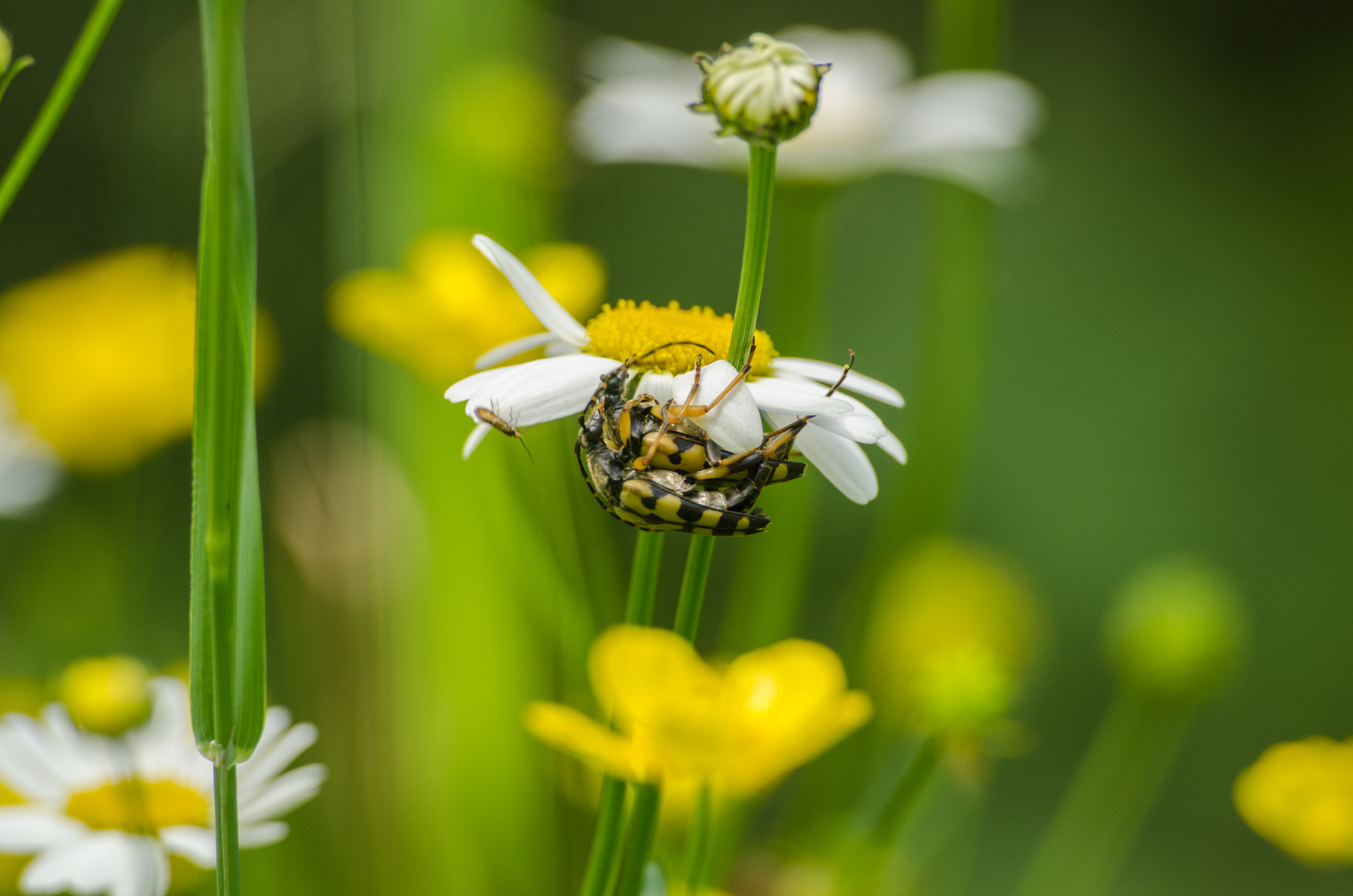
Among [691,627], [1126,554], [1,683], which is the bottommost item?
[1,683]

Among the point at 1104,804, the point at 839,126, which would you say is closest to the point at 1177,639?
the point at 1104,804

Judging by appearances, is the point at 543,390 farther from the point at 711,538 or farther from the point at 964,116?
the point at 964,116

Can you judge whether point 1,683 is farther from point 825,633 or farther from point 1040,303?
point 1040,303

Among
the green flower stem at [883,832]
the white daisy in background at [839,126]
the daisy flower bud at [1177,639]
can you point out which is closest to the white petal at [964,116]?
the white daisy in background at [839,126]

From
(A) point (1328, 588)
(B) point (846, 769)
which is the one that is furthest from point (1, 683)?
(A) point (1328, 588)

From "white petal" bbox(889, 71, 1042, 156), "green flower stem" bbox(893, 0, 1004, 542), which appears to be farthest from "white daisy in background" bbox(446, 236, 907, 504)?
"white petal" bbox(889, 71, 1042, 156)

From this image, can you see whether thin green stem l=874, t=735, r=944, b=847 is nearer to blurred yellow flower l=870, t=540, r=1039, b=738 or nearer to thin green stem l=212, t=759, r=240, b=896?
blurred yellow flower l=870, t=540, r=1039, b=738
